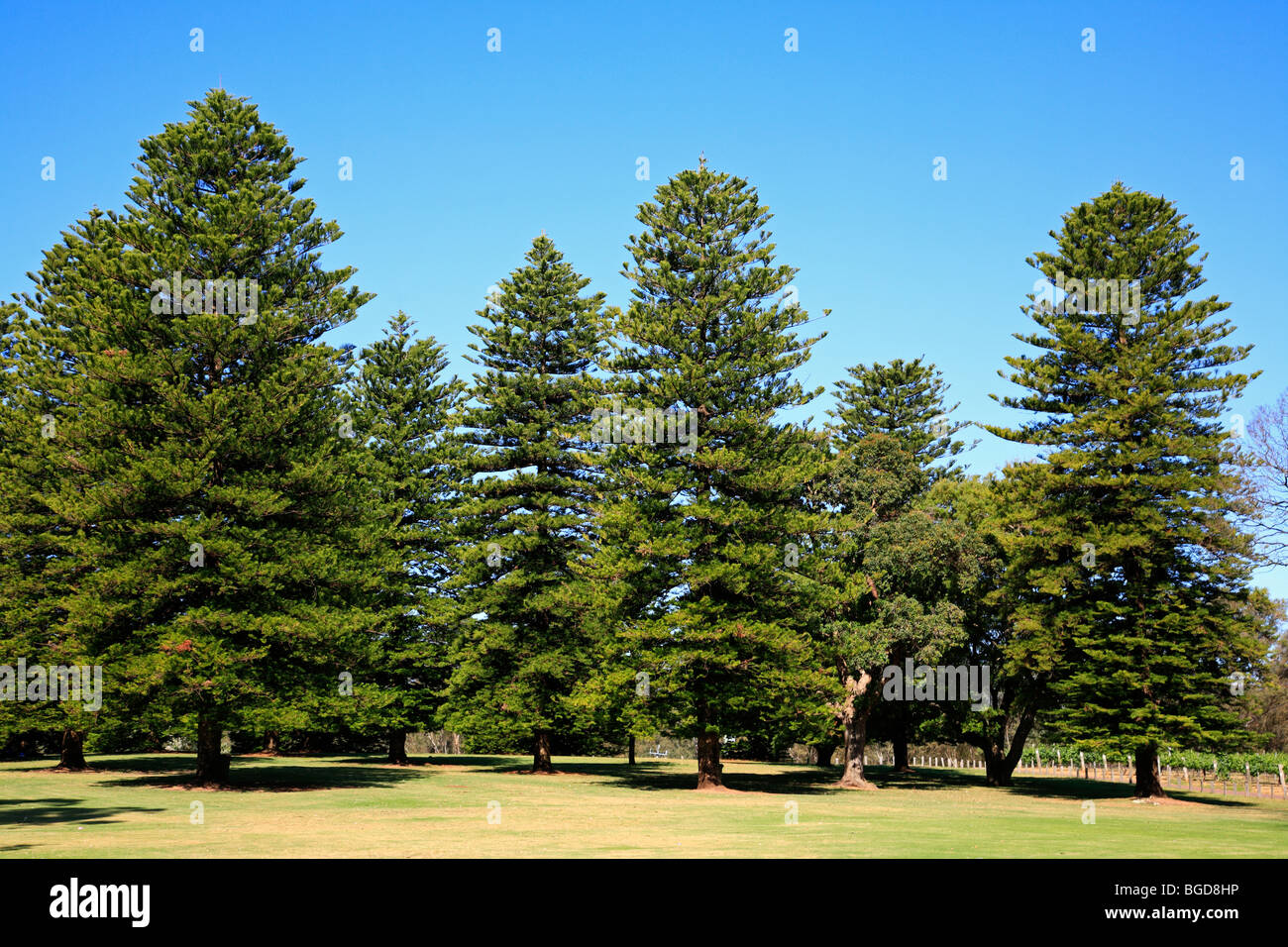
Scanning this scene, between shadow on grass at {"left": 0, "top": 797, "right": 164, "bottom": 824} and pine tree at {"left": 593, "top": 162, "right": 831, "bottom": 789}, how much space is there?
1520 cm

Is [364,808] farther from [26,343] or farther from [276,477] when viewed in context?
[26,343]

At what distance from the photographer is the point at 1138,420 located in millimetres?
33406

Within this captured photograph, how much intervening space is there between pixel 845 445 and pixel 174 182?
28.1 m

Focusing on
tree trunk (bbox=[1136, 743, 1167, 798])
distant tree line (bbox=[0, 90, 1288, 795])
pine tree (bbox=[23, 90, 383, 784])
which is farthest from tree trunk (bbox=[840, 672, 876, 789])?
pine tree (bbox=[23, 90, 383, 784])

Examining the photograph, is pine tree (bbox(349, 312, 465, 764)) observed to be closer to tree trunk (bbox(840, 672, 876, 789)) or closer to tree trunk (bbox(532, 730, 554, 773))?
tree trunk (bbox(532, 730, 554, 773))

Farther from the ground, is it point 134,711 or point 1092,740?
point 134,711

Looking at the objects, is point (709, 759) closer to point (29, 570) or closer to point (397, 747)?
point (397, 747)

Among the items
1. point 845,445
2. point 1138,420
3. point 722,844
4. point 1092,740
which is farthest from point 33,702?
point 1138,420

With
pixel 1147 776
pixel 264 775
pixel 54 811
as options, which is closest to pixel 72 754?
pixel 264 775

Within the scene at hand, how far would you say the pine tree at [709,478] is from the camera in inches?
1209

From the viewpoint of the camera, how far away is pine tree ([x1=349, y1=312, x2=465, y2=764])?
4269 cm

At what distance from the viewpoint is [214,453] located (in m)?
25.9

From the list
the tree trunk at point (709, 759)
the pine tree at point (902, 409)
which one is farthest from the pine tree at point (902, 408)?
the tree trunk at point (709, 759)

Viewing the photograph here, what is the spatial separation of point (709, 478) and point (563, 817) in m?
14.8
